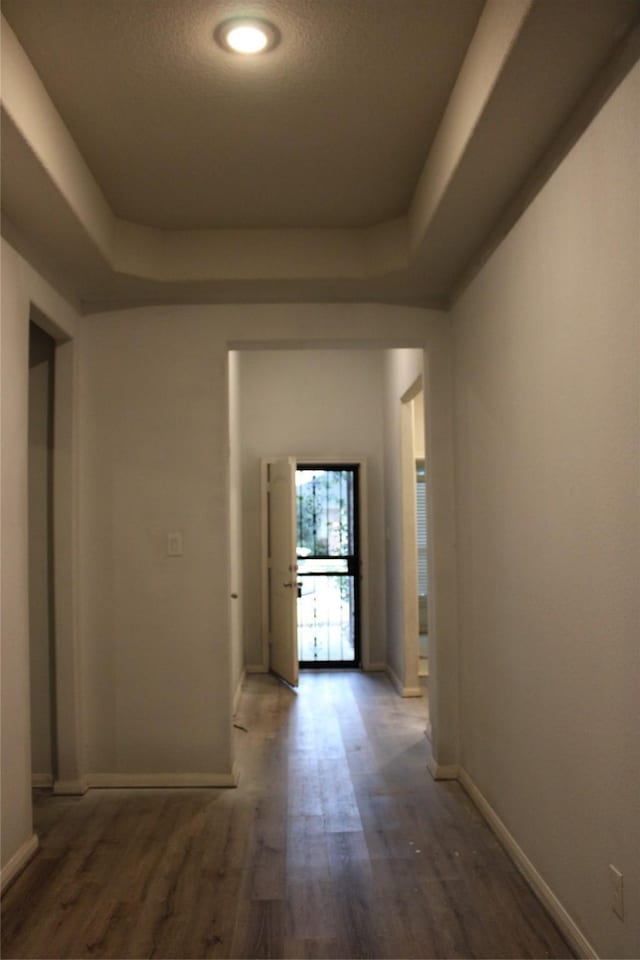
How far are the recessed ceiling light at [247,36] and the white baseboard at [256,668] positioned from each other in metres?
5.26

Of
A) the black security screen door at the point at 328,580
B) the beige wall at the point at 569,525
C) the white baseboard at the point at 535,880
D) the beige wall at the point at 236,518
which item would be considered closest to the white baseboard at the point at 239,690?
the beige wall at the point at 236,518

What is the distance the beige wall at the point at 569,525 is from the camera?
183 cm

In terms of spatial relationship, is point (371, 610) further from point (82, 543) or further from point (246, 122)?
point (246, 122)

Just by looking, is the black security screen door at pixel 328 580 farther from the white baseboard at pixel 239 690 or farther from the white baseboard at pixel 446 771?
the white baseboard at pixel 446 771

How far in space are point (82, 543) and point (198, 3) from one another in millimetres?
2577

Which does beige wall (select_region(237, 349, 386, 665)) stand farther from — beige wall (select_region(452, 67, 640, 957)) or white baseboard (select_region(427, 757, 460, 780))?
beige wall (select_region(452, 67, 640, 957))

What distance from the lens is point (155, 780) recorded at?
3.68 metres

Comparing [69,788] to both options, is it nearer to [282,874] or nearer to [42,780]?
[42,780]

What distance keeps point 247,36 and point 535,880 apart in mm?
2958

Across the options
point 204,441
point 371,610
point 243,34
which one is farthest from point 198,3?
point 371,610

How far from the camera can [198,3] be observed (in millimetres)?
2008

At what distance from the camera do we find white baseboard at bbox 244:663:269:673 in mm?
6488

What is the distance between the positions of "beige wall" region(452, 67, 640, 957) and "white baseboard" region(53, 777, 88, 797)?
79.0 inches

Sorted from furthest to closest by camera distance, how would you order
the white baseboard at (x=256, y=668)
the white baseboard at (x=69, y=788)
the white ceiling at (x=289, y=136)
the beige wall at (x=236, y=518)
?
the white baseboard at (x=256, y=668) → the beige wall at (x=236, y=518) → the white baseboard at (x=69, y=788) → the white ceiling at (x=289, y=136)
